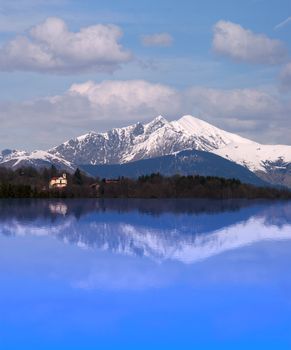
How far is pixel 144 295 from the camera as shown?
32.8 metres

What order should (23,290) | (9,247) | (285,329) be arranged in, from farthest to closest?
1. (9,247)
2. (23,290)
3. (285,329)

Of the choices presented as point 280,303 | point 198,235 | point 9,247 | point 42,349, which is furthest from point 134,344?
point 198,235

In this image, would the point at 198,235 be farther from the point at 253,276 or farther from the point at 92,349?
the point at 92,349

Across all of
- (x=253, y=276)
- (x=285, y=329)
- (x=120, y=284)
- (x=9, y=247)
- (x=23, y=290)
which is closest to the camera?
(x=285, y=329)

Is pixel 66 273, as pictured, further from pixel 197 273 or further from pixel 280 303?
pixel 280 303

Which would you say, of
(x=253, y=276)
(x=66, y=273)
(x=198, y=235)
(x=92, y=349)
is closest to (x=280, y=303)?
(x=253, y=276)

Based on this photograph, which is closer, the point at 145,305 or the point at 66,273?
the point at 145,305

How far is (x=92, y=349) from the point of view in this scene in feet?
75.5

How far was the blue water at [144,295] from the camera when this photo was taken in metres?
24.7

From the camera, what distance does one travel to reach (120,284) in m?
36.1

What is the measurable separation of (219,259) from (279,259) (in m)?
5.00

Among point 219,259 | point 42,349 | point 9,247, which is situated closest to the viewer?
point 42,349

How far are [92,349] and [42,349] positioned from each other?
1.90 meters

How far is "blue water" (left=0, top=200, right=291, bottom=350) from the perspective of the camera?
81.0 ft
